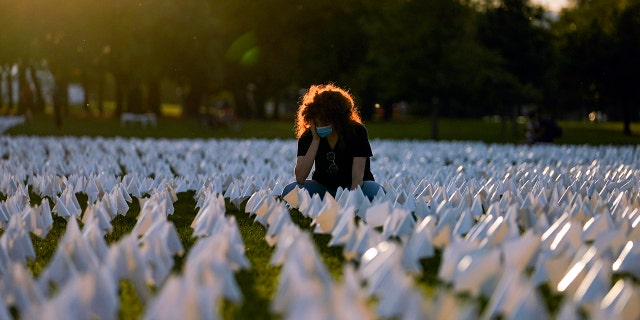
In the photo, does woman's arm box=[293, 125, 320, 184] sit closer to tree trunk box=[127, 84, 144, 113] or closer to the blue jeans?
the blue jeans

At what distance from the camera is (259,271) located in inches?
224

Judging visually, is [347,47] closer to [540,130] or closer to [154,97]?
[154,97]

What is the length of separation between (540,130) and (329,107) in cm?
1622

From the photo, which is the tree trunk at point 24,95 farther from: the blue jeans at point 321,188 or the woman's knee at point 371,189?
the woman's knee at point 371,189

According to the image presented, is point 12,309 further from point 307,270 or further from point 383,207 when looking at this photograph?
point 383,207

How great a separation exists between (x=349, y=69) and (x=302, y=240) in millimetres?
54094

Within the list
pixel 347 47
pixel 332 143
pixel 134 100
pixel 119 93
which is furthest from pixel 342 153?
pixel 119 93

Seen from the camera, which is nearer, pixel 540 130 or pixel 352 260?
pixel 352 260

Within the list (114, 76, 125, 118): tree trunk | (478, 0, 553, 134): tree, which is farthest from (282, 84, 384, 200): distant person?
(114, 76, 125, 118): tree trunk

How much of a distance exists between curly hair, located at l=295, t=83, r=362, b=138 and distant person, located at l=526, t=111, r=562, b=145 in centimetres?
1571

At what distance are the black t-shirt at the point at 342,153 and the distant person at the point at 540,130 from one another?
1521 cm

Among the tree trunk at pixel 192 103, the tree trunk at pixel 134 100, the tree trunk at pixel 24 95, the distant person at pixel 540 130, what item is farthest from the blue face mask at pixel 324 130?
the tree trunk at pixel 134 100

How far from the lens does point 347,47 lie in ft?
186

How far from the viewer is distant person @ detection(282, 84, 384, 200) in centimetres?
828
